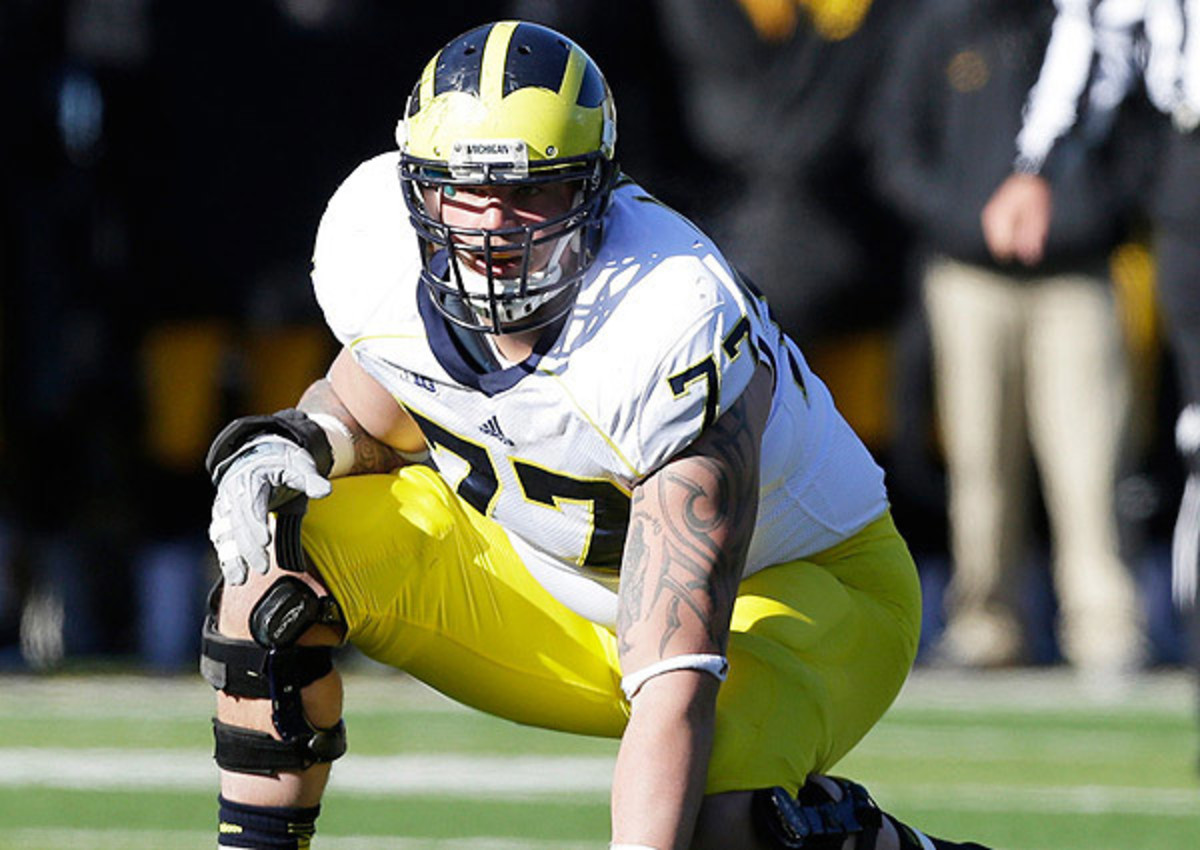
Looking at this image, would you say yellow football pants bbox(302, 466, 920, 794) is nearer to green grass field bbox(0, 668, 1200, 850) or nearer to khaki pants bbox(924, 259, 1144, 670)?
green grass field bbox(0, 668, 1200, 850)

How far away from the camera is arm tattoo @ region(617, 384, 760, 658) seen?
2.97 m

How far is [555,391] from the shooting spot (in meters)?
3.12

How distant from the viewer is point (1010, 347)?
22.6 ft

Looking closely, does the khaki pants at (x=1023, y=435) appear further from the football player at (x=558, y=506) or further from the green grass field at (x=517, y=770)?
A: the football player at (x=558, y=506)

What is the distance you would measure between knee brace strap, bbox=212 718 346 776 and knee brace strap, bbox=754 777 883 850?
0.60m

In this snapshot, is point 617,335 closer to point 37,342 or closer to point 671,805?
point 671,805

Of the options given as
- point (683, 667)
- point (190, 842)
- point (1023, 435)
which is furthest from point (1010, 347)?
point (683, 667)

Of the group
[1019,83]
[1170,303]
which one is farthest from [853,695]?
[1019,83]

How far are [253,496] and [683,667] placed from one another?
612 mm

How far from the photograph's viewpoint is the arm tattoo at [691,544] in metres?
2.97

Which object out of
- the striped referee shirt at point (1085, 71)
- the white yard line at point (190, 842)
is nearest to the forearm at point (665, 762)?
the white yard line at point (190, 842)

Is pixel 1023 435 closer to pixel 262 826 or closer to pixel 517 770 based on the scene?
pixel 517 770

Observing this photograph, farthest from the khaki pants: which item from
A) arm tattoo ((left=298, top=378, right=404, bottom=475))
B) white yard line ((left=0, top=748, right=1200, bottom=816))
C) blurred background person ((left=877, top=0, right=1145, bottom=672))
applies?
arm tattoo ((left=298, top=378, right=404, bottom=475))

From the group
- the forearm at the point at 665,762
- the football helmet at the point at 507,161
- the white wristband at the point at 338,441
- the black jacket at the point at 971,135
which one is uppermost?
the football helmet at the point at 507,161
